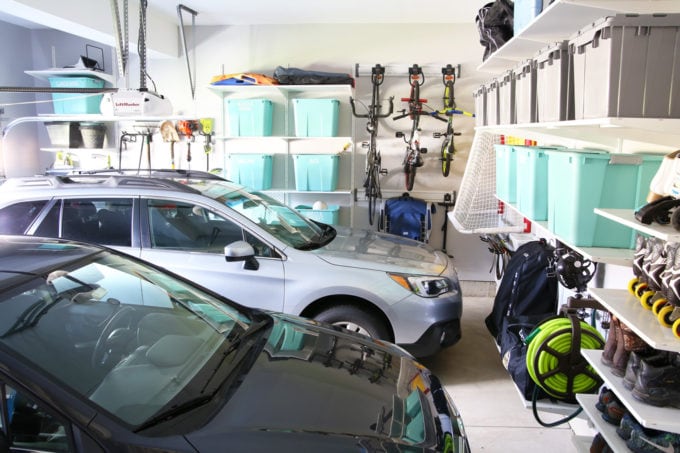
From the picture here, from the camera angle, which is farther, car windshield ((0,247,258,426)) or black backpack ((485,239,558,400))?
black backpack ((485,239,558,400))

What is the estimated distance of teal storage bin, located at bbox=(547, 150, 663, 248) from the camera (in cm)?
231

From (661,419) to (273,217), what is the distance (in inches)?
111

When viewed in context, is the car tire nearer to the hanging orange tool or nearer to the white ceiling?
the white ceiling

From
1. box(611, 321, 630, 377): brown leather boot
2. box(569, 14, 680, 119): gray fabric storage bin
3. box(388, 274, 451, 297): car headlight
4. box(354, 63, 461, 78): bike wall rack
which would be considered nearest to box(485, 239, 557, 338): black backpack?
box(388, 274, 451, 297): car headlight

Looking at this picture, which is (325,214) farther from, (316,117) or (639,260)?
(639,260)

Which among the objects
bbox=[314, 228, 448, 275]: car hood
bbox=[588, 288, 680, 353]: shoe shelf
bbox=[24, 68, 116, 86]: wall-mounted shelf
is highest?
bbox=[24, 68, 116, 86]: wall-mounted shelf

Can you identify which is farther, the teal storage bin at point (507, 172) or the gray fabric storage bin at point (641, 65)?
the teal storage bin at point (507, 172)

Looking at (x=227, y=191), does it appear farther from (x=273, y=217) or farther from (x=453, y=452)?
(x=453, y=452)

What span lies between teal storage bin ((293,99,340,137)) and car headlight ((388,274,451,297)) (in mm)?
2547

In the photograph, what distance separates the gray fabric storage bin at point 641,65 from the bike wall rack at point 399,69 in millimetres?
4133

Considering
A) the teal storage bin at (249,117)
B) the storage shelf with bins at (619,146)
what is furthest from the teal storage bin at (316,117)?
the storage shelf with bins at (619,146)

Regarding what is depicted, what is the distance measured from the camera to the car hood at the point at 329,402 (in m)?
1.59

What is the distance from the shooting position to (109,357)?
1.81 meters

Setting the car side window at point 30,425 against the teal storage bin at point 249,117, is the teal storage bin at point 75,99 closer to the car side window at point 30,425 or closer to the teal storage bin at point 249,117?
the teal storage bin at point 249,117
